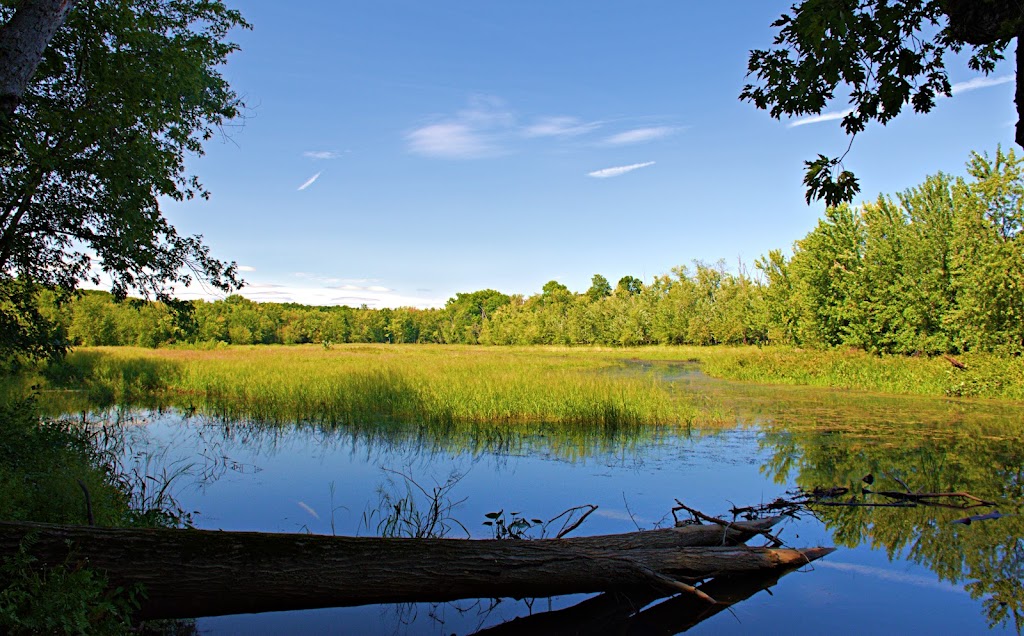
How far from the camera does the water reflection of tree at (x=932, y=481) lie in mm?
5516

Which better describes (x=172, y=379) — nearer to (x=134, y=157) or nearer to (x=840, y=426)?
(x=134, y=157)

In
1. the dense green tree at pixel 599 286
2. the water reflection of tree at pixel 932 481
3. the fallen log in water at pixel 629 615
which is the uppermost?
the dense green tree at pixel 599 286

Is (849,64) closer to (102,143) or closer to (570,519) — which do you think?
(570,519)

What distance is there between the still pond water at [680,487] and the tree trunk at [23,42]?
13.1 feet

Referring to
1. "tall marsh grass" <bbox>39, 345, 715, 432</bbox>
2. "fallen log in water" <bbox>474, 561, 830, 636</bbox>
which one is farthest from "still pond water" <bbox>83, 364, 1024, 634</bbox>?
"tall marsh grass" <bbox>39, 345, 715, 432</bbox>

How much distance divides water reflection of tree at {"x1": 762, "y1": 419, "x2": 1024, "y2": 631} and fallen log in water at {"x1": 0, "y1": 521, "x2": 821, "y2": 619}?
2.06m

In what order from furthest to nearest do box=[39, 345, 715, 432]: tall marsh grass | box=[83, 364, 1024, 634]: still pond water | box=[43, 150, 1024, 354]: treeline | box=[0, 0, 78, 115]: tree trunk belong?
1. box=[43, 150, 1024, 354]: treeline
2. box=[39, 345, 715, 432]: tall marsh grass
3. box=[83, 364, 1024, 634]: still pond water
4. box=[0, 0, 78, 115]: tree trunk

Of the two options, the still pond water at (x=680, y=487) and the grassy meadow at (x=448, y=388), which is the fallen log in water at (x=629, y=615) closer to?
the still pond water at (x=680, y=487)

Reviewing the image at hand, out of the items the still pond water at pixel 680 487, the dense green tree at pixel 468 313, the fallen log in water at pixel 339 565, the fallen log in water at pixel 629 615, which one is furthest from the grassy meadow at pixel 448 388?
the dense green tree at pixel 468 313

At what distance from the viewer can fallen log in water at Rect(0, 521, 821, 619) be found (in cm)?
386

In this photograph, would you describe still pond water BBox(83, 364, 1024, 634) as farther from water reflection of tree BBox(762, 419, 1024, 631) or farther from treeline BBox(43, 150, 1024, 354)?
treeline BBox(43, 150, 1024, 354)

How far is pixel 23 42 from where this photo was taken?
4172 millimetres

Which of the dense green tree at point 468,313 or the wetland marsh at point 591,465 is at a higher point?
the dense green tree at point 468,313

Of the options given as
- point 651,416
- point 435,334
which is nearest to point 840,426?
point 651,416
